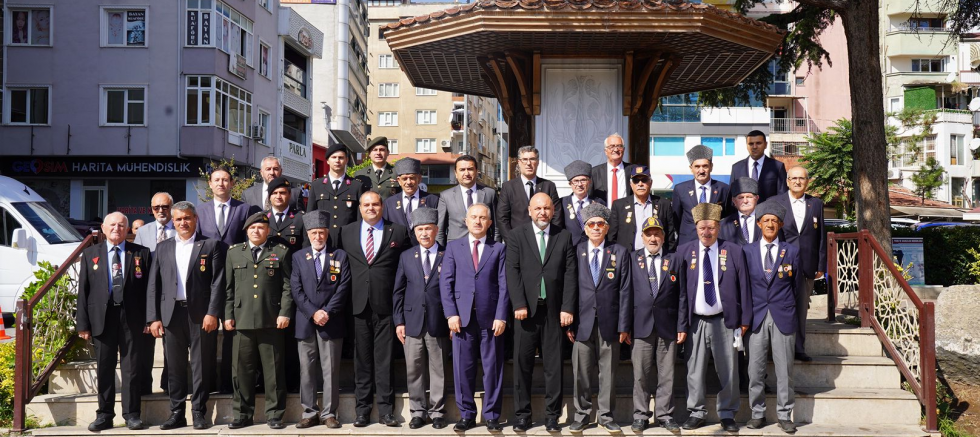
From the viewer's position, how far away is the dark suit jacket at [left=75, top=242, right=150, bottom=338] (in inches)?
300

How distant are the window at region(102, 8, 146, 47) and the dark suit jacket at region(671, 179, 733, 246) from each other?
968 inches

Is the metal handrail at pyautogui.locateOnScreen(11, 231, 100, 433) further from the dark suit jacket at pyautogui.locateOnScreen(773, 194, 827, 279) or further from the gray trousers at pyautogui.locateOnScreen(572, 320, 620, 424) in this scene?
the dark suit jacket at pyautogui.locateOnScreen(773, 194, 827, 279)

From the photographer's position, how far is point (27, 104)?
27.5 m

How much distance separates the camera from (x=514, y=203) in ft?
26.7

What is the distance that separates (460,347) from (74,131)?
2486cm

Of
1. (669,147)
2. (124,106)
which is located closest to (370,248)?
(124,106)

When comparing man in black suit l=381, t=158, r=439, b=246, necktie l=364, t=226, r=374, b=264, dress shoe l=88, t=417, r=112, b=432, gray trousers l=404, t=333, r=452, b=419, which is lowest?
dress shoe l=88, t=417, r=112, b=432

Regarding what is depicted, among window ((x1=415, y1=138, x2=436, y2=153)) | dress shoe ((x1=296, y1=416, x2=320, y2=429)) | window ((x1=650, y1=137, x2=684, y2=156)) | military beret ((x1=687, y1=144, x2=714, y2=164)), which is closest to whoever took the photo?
dress shoe ((x1=296, y1=416, x2=320, y2=429))

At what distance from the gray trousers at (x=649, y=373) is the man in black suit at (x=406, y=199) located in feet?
8.15

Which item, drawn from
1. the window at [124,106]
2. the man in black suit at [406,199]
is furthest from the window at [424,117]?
the man in black suit at [406,199]

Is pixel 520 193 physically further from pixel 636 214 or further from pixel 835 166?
pixel 835 166

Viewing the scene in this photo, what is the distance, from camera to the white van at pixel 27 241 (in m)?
12.8

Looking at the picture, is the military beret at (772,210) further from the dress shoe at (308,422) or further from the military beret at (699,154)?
the dress shoe at (308,422)

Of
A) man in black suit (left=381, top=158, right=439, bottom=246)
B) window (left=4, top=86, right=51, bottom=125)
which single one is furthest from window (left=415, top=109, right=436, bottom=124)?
man in black suit (left=381, top=158, right=439, bottom=246)
